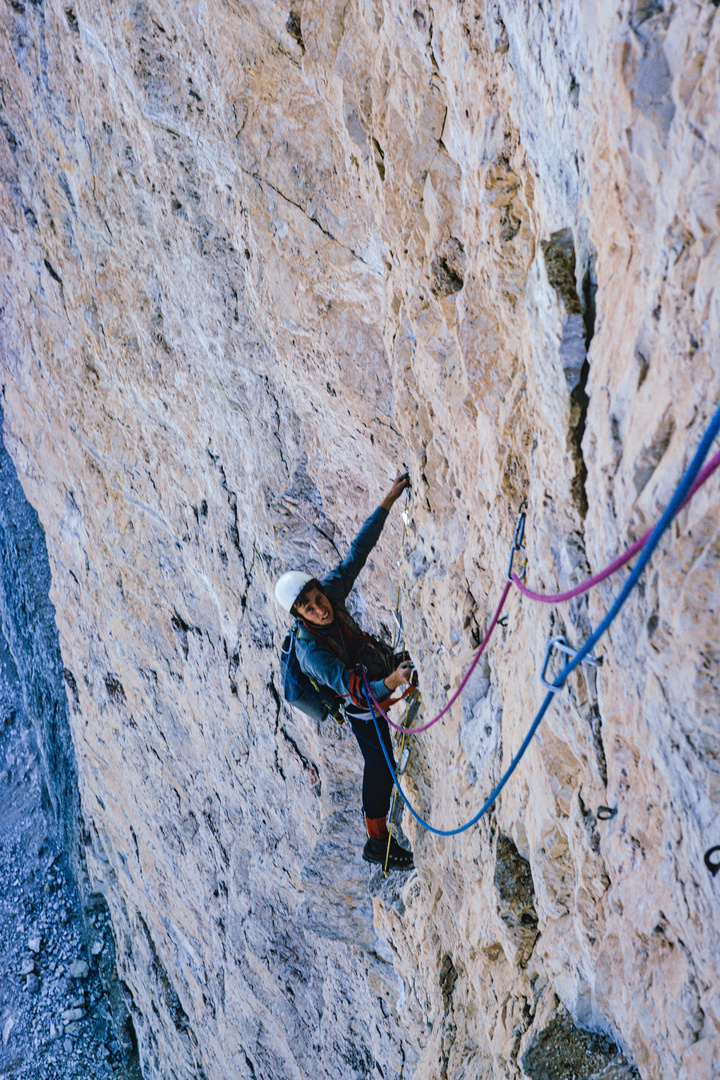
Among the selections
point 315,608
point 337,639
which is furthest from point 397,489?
point 337,639

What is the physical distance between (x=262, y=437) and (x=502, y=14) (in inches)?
138

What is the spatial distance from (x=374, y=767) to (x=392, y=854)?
0.76 m

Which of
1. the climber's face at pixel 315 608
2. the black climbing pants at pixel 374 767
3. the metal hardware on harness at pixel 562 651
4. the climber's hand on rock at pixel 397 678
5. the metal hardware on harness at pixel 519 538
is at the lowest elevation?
the black climbing pants at pixel 374 767

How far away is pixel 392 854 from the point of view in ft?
17.1

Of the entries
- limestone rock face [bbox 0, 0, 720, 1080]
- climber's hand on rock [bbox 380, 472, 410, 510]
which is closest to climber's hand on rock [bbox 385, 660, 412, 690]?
limestone rock face [bbox 0, 0, 720, 1080]

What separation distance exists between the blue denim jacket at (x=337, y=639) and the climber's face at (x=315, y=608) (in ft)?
0.29

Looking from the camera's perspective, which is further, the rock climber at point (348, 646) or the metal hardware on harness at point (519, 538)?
the rock climber at point (348, 646)

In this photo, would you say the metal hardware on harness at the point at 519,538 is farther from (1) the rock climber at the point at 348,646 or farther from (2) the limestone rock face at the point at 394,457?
(1) the rock climber at the point at 348,646

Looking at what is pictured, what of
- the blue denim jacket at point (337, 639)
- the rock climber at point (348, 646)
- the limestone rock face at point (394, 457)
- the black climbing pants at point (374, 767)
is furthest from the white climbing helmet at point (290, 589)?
the black climbing pants at point (374, 767)

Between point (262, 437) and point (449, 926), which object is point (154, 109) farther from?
point (449, 926)

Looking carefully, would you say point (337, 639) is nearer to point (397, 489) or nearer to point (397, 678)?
point (397, 678)

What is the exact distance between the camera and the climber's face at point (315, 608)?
167 inches

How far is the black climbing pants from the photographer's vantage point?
15.4ft

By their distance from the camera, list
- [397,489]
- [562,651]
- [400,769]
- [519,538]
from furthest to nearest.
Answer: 1. [400,769]
2. [397,489]
3. [519,538]
4. [562,651]
